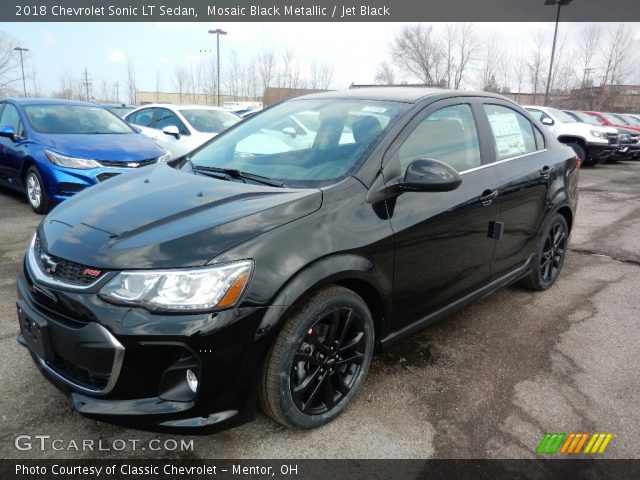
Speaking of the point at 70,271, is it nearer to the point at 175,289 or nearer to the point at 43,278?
the point at 43,278

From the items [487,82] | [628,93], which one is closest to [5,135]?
[487,82]

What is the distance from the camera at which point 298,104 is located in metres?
3.49

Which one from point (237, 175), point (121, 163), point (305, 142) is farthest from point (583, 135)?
point (237, 175)

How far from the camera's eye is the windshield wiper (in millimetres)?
2646

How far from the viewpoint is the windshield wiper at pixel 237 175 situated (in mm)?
2646

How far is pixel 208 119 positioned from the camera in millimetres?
9203

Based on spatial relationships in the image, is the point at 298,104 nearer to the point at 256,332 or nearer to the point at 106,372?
the point at 256,332

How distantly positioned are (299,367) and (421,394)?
33.6 inches

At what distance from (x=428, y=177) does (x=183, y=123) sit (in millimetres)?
7268

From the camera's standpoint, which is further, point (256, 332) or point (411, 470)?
point (411, 470)

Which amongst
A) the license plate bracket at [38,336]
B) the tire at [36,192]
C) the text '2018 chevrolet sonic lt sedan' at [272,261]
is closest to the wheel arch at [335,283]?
the text '2018 chevrolet sonic lt sedan' at [272,261]

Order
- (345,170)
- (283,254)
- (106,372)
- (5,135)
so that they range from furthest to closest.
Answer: (5,135) < (345,170) < (283,254) < (106,372)

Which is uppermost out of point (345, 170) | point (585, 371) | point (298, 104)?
point (298, 104)

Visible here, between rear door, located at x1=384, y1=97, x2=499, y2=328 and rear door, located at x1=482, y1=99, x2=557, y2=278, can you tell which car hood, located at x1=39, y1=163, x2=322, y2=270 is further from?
rear door, located at x1=482, y1=99, x2=557, y2=278
